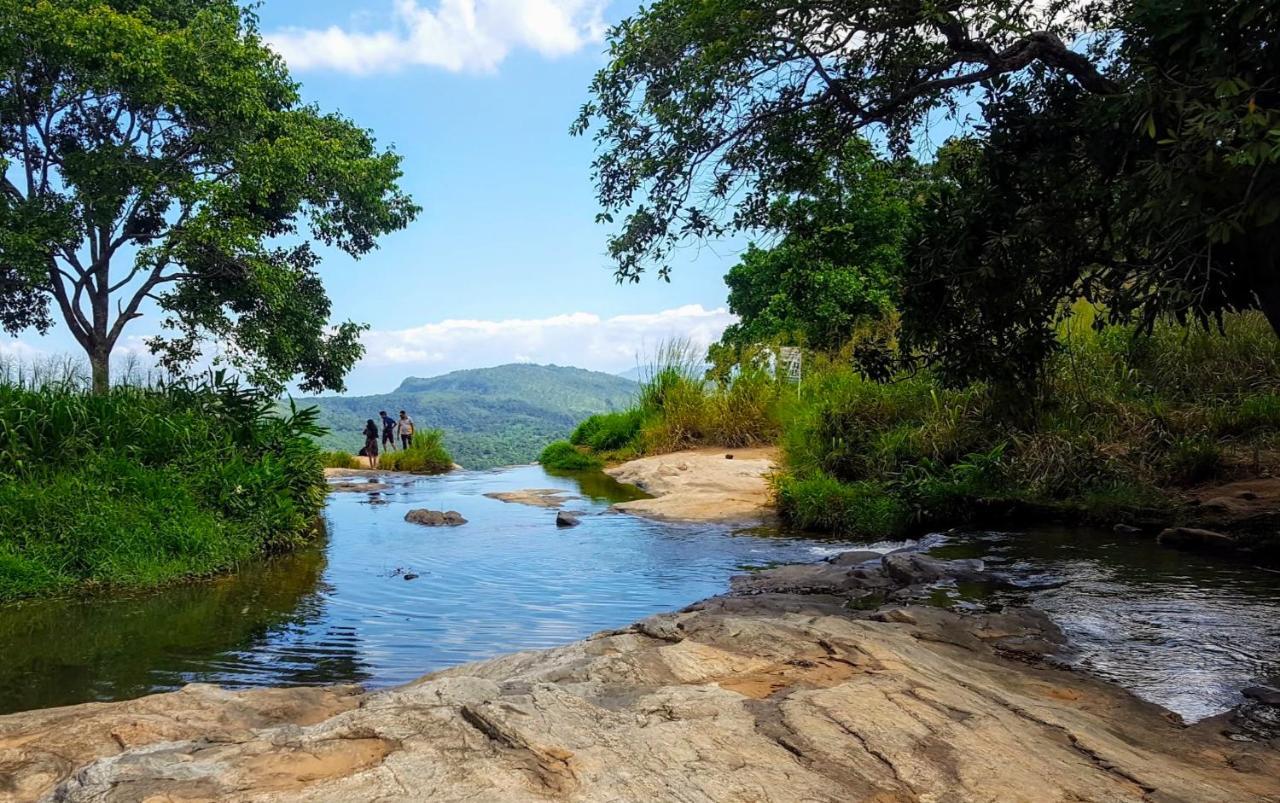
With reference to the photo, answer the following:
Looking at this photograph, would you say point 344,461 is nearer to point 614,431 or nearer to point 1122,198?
point 614,431

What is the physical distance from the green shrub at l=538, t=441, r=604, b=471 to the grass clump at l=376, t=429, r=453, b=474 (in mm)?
2868

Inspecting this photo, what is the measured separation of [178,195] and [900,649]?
15832 millimetres

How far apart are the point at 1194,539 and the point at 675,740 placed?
7.27 meters

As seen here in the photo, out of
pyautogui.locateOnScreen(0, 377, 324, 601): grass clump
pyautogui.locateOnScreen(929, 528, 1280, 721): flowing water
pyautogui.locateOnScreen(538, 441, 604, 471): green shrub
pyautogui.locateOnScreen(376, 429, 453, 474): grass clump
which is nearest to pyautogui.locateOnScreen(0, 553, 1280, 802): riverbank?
pyautogui.locateOnScreen(929, 528, 1280, 721): flowing water

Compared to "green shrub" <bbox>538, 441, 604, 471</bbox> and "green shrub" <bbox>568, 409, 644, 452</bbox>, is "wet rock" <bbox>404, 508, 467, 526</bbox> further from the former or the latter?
"green shrub" <bbox>538, 441, 604, 471</bbox>

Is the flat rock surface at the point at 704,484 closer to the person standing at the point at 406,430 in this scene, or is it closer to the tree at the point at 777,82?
the tree at the point at 777,82

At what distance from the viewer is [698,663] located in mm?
3740

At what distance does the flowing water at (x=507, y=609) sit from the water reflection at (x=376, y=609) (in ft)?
0.08

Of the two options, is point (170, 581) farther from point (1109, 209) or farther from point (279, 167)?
point (279, 167)

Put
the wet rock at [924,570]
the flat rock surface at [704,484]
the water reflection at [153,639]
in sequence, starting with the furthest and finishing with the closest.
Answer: the flat rock surface at [704,484], the wet rock at [924,570], the water reflection at [153,639]

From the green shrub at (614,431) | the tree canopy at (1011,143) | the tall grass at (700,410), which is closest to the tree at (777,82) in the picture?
the tree canopy at (1011,143)

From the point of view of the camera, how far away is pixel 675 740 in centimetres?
270

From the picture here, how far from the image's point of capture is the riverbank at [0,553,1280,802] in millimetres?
2432

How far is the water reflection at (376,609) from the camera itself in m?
5.41
